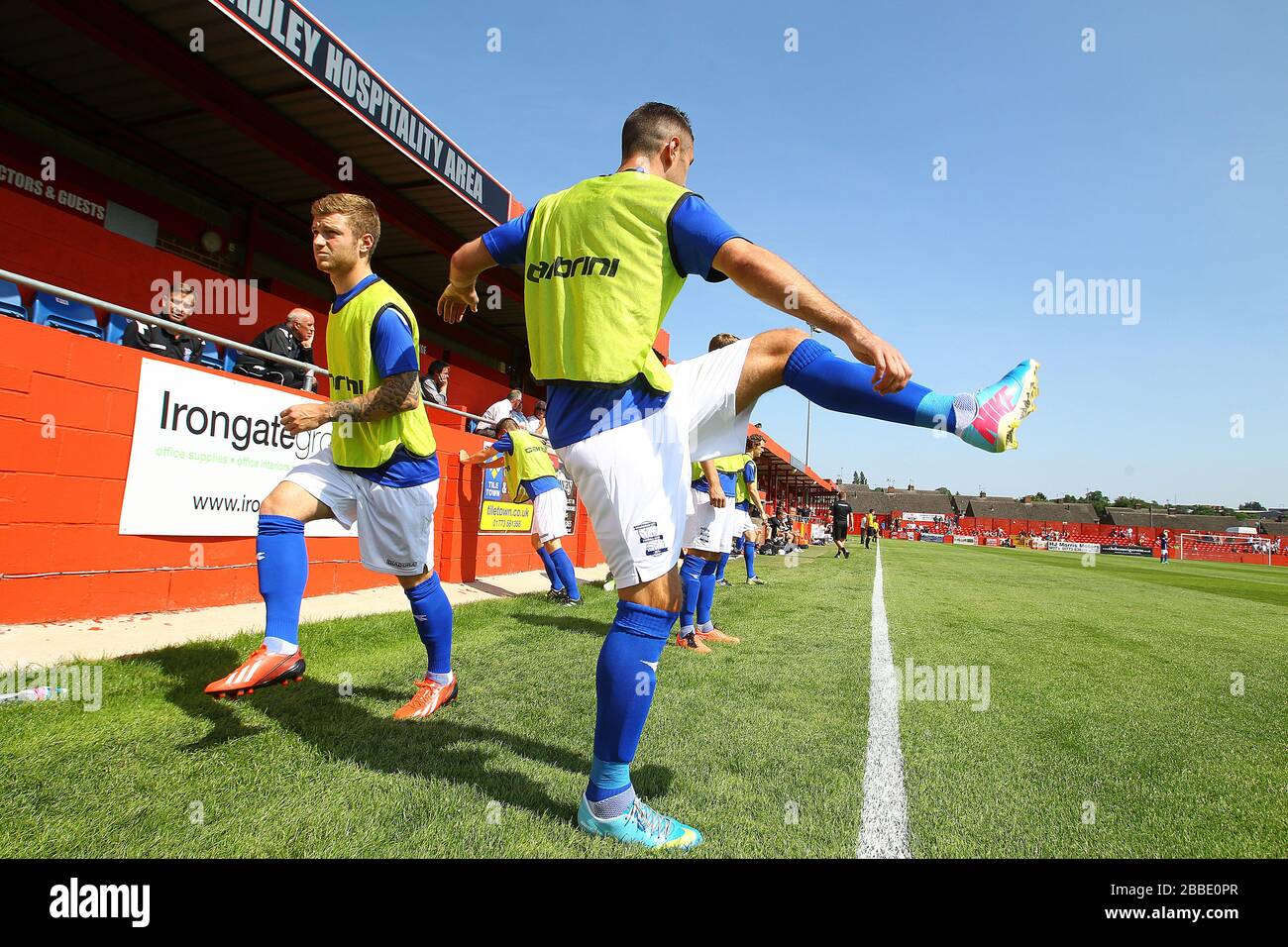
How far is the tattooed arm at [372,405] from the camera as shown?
8.54ft

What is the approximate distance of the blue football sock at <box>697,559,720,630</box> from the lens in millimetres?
5645

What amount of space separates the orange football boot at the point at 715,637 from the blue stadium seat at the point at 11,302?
5428 millimetres

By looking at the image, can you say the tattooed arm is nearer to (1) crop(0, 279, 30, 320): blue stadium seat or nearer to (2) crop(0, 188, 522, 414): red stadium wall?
(1) crop(0, 279, 30, 320): blue stadium seat

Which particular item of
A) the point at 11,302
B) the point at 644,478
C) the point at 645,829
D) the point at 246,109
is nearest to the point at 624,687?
the point at 645,829

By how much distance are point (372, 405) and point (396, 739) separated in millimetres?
1374

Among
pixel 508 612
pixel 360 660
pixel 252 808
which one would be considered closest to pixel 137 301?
pixel 508 612

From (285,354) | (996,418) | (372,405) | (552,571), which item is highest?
(285,354)

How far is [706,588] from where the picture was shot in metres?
5.70

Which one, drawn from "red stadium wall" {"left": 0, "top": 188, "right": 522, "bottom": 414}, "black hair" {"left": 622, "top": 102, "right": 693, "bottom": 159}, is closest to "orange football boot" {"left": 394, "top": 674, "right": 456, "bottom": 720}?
"black hair" {"left": 622, "top": 102, "right": 693, "bottom": 159}

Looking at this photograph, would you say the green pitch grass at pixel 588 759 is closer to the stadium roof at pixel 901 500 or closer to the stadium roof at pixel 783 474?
the stadium roof at pixel 783 474

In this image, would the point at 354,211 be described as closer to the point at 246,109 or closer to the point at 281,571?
the point at 281,571
